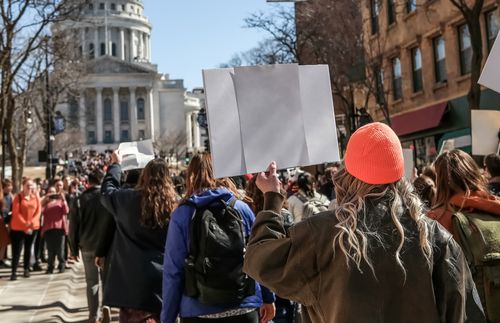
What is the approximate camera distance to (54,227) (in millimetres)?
12711

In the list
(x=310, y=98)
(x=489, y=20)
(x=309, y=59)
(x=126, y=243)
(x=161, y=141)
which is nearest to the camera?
(x=310, y=98)

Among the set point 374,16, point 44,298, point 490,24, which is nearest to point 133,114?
point 374,16

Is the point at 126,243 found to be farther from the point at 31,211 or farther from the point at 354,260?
the point at 31,211

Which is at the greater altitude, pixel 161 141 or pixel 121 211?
pixel 161 141

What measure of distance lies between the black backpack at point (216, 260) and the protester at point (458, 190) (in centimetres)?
125

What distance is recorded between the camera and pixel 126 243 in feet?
16.5

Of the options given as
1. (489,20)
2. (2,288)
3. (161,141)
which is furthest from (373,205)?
Result: (161,141)

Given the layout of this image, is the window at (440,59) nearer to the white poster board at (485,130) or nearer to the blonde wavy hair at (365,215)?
the white poster board at (485,130)

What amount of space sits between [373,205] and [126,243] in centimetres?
306

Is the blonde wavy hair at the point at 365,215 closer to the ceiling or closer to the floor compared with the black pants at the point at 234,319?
closer to the ceiling

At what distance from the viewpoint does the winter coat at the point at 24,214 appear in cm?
1176

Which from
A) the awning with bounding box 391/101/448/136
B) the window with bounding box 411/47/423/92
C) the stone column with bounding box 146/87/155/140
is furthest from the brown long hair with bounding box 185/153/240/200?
the stone column with bounding box 146/87/155/140

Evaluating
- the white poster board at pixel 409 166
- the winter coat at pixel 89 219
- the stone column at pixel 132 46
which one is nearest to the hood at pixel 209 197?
the winter coat at pixel 89 219

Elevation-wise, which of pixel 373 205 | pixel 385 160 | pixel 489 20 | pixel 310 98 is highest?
pixel 489 20
